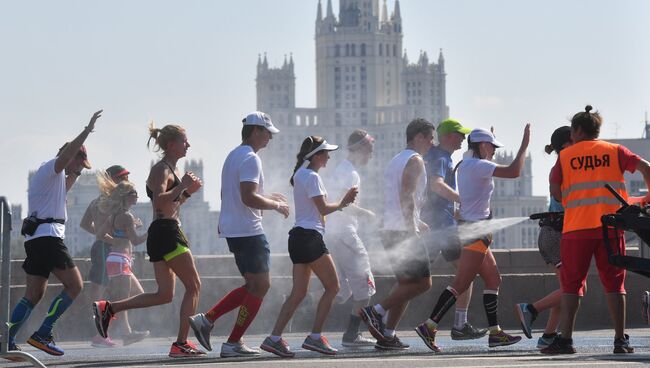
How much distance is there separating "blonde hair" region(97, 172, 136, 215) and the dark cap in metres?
0.09

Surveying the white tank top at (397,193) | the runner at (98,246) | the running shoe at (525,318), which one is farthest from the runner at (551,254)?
the runner at (98,246)

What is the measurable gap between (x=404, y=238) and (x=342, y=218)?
1.25 m

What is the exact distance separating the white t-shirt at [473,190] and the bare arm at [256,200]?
142 centimetres

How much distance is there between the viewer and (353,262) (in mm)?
12812

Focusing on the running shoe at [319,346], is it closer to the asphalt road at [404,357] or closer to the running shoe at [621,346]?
the asphalt road at [404,357]

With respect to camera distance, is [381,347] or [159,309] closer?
[381,347]

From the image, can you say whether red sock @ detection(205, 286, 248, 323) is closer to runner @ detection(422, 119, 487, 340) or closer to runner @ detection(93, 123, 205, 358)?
runner @ detection(93, 123, 205, 358)

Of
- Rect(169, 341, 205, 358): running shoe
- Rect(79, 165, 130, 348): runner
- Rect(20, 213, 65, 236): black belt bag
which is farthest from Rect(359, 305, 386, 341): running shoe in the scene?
Rect(79, 165, 130, 348): runner

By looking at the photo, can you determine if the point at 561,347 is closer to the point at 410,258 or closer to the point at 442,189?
the point at 410,258

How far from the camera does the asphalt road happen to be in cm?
984

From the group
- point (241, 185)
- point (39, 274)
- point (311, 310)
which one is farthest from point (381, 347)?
point (311, 310)

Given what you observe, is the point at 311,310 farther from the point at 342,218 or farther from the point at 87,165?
the point at 87,165

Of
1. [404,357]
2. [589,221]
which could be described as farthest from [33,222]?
[589,221]

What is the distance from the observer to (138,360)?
10.9m
